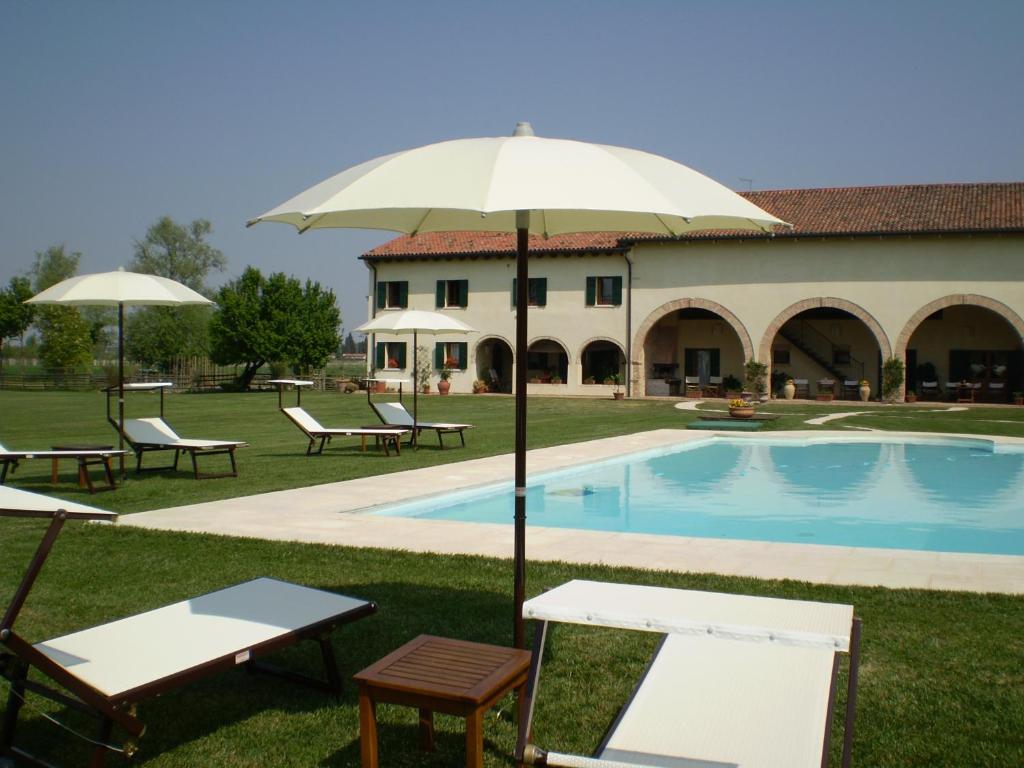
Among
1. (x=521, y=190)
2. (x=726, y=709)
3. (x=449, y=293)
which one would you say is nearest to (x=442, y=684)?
(x=726, y=709)

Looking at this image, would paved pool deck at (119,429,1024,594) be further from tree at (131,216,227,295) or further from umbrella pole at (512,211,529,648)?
tree at (131,216,227,295)

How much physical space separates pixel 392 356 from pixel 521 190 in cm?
3332

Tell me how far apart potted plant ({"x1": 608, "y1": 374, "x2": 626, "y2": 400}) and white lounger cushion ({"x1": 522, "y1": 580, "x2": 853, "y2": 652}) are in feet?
→ 93.4

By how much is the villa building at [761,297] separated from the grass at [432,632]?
79.2 ft

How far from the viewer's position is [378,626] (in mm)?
4762

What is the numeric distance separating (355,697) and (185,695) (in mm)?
730

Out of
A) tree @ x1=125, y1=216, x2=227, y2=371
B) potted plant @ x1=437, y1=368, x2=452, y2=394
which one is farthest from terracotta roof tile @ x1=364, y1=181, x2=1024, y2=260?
tree @ x1=125, y1=216, x2=227, y2=371

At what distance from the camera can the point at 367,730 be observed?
303cm

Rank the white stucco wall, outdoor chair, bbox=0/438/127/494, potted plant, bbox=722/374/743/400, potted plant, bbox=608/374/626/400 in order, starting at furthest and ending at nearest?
1. potted plant, bbox=722/374/743/400
2. potted plant, bbox=608/374/626/400
3. the white stucco wall
4. outdoor chair, bbox=0/438/127/494

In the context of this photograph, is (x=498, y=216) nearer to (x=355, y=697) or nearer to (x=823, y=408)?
(x=355, y=697)

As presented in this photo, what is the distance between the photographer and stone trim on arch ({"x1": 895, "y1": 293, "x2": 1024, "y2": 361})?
28266 millimetres

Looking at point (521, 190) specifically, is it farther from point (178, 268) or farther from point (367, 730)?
point (178, 268)

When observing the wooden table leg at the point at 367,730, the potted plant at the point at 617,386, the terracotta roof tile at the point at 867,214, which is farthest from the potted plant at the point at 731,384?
the wooden table leg at the point at 367,730

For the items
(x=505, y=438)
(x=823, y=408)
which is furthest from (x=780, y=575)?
(x=823, y=408)
